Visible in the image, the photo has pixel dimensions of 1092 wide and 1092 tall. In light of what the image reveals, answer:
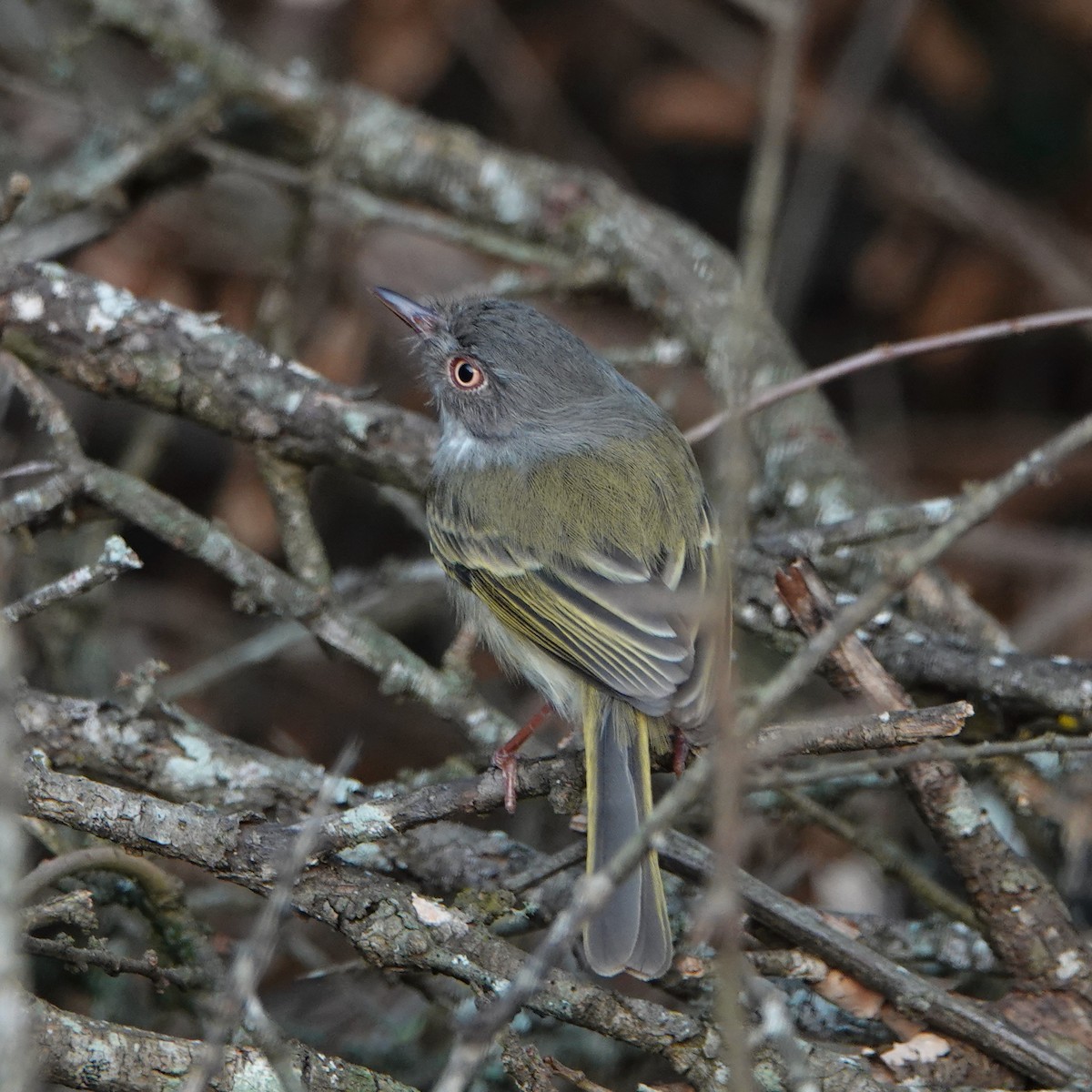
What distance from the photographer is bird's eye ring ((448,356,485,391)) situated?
14.4 ft

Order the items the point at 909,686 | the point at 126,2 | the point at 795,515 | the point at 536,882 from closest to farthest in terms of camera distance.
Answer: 1. the point at 536,882
2. the point at 909,686
3. the point at 795,515
4. the point at 126,2

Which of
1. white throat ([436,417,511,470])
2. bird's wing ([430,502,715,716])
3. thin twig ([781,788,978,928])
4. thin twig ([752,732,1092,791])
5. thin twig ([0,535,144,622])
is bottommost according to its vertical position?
thin twig ([752,732,1092,791])

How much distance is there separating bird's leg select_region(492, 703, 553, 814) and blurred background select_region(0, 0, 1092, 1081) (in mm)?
1929

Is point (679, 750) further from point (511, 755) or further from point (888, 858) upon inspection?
point (888, 858)

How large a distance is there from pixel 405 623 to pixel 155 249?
2.14 m

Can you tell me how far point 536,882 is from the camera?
10.6ft

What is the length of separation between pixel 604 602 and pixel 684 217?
4.59 meters

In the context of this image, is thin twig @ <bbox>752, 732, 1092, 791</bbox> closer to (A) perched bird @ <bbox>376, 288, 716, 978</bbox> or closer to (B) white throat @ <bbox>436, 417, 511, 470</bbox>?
(A) perched bird @ <bbox>376, 288, 716, 978</bbox>

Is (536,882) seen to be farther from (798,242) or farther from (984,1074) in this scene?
(798,242)

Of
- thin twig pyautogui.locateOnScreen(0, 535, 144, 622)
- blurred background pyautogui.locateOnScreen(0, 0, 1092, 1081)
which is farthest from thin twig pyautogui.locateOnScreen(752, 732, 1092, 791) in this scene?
blurred background pyautogui.locateOnScreen(0, 0, 1092, 1081)

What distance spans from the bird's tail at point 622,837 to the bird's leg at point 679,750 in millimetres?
145

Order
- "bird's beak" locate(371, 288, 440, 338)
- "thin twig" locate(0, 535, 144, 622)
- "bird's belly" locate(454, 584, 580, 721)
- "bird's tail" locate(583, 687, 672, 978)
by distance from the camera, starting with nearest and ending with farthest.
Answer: "bird's tail" locate(583, 687, 672, 978) < "thin twig" locate(0, 535, 144, 622) < "bird's belly" locate(454, 584, 580, 721) < "bird's beak" locate(371, 288, 440, 338)

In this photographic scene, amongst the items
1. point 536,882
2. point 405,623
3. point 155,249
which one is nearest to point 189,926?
point 536,882

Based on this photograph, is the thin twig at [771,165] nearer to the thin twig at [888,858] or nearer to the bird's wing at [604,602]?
the bird's wing at [604,602]
